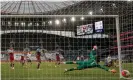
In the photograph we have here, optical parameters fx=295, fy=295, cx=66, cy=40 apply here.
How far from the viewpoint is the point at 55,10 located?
111 ft

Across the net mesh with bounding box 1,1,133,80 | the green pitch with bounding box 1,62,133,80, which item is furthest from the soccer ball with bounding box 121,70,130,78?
the green pitch with bounding box 1,62,133,80

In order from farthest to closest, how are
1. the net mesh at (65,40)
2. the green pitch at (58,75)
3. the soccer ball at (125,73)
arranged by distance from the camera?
1. the net mesh at (65,40)
2. the green pitch at (58,75)
3. the soccer ball at (125,73)

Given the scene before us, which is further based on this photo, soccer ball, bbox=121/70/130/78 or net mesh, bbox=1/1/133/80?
net mesh, bbox=1/1/133/80

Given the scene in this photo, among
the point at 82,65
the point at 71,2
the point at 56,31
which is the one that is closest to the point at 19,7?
the point at 71,2

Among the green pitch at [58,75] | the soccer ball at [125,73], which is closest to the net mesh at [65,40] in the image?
the green pitch at [58,75]

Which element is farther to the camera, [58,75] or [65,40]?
[65,40]

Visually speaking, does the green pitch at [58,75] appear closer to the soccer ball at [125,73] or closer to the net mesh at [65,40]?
the net mesh at [65,40]

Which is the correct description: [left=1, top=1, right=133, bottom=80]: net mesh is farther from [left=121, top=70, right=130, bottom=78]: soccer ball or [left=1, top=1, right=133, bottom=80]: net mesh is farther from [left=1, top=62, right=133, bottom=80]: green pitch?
[left=121, top=70, right=130, bottom=78]: soccer ball

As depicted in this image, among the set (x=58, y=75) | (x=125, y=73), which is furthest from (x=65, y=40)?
(x=125, y=73)

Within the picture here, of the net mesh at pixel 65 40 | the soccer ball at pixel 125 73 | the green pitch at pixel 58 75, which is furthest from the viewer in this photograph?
the net mesh at pixel 65 40

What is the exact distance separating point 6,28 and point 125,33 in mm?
7209

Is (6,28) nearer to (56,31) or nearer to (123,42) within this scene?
(56,31)

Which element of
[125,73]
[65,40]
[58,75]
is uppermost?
[65,40]

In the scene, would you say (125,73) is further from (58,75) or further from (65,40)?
(65,40)
